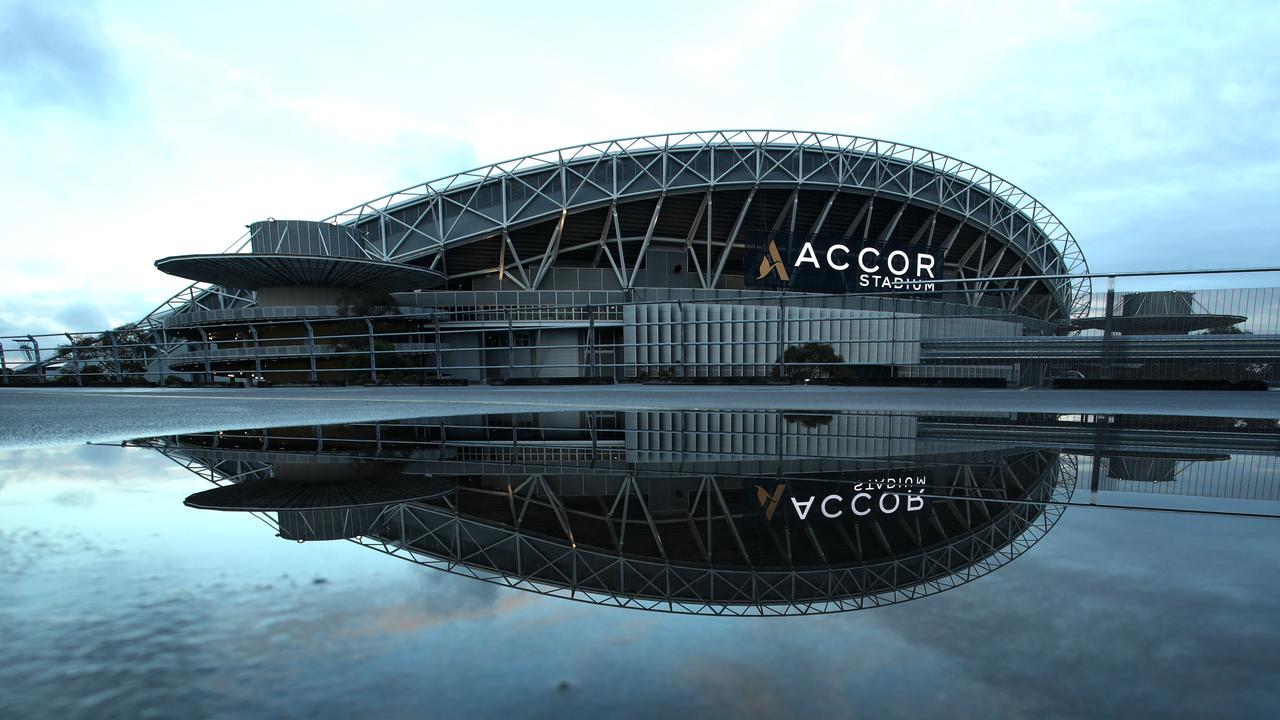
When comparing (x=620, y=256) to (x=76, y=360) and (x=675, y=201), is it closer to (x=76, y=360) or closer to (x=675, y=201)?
(x=675, y=201)

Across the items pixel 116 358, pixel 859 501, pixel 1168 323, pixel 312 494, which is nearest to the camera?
pixel 859 501

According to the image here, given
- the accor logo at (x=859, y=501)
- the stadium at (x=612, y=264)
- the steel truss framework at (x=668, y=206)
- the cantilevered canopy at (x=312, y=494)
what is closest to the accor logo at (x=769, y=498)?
the accor logo at (x=859, y=501)

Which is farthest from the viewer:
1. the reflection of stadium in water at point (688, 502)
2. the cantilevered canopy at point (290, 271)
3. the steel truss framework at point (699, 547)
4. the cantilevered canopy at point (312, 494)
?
the cantilevered canopy at point (290, 271)

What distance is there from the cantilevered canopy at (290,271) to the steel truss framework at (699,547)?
22.7 m

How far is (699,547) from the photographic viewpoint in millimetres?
1542

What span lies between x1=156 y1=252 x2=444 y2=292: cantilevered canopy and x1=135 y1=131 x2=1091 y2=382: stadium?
5.5 inches

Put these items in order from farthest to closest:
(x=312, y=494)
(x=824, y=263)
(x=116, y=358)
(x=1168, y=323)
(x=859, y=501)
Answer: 1. (x=824, y=263)
2. (x=116, y=358)
3. (x=1168, y=323)
4. (x=312, y=494)
5. (x=859, y=501)

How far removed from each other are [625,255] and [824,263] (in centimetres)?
1138

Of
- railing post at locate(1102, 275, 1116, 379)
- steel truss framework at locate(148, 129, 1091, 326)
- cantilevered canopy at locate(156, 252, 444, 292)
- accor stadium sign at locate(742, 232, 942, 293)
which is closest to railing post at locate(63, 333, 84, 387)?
cantilevered canopy at locate(156, 252, 444, 292)

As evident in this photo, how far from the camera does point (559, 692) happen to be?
0.81 meters

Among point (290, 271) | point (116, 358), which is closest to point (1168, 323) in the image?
point (116, 358)

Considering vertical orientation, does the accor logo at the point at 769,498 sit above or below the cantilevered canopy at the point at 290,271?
below

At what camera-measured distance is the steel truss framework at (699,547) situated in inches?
48.3

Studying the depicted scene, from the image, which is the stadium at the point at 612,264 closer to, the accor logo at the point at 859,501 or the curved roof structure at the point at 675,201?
the curved roof structure at the point at 675,201
